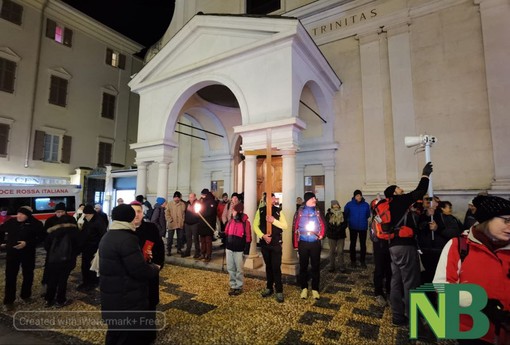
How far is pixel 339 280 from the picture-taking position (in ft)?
18.7

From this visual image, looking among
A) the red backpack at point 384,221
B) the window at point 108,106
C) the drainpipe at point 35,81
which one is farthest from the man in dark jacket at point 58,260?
the window at point 108,106

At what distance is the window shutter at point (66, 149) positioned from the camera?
16.0 meters

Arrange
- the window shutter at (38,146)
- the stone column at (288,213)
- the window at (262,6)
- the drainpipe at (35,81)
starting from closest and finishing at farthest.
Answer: the stone column at (288,213), the window at (262,6), the drainpipe at (35,81), the window shutter at (38,146)

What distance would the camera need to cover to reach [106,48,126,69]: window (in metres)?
18.7

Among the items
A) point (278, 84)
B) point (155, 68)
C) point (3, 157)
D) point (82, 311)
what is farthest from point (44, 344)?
point (3, 157)

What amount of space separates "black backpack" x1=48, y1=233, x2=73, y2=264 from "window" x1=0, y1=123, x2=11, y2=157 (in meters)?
13.6

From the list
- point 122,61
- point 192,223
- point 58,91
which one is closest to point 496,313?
point 192,223

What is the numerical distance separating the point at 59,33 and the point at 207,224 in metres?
17.4

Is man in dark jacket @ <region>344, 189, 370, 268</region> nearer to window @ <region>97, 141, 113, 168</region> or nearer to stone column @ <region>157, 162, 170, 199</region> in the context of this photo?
stone column @ <region>157, 162, 170, 199</region>

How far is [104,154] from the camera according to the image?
1797cm

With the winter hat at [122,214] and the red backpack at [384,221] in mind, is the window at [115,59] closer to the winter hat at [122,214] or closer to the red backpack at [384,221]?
the winter hat at [122,214]

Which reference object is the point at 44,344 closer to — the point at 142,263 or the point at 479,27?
the point at 142,263

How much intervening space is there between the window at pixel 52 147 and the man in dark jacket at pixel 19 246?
1313cm

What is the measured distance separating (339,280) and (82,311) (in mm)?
4854
